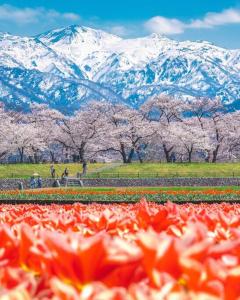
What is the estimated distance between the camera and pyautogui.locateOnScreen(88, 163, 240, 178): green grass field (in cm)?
5875

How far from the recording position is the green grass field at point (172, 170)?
58.8m

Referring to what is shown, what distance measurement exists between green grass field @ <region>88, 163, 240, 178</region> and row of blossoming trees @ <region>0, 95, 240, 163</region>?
15399 mm

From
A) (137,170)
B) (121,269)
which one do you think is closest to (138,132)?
(137,170)

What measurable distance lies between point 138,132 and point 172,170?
21851mm

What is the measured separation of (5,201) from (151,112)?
70.1m

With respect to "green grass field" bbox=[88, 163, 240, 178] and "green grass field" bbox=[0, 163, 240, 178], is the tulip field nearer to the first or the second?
"green grass field" bbox=[88, 163, 240, 178]

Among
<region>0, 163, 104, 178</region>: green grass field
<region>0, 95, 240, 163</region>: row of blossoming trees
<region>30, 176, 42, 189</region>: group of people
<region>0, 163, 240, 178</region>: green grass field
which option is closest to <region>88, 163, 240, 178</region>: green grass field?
<region>0, 163, 240, 178</region>: green grass field

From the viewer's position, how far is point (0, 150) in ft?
280

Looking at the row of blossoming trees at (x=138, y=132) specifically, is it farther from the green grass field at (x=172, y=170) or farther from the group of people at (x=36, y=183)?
the group of people at (x=36, y=183)

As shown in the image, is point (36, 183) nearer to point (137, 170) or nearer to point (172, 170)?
point (137, 170)

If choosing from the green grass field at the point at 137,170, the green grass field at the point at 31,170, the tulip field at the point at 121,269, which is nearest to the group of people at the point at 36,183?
the green grass field at the point at 137,170

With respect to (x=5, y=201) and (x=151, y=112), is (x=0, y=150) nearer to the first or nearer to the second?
(x=151, y=112)

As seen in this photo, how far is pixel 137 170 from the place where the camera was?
64.4 meters

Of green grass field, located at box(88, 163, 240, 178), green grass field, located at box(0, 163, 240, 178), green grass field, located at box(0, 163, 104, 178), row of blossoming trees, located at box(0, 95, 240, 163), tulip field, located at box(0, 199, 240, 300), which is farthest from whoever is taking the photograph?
row of blossoming trees, located at box(0, 95, 240, 163)
